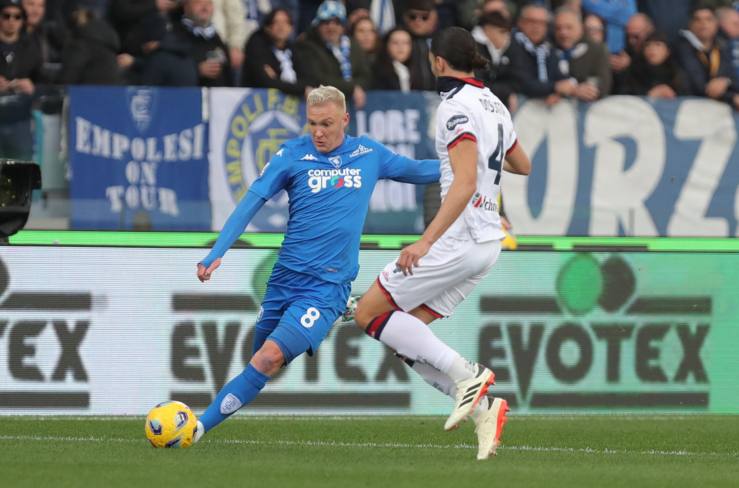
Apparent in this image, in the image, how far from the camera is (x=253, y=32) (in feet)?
49.7

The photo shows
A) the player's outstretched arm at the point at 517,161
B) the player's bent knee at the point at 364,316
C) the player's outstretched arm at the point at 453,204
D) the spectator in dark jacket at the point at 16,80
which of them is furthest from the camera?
the spectator in dark jacket at the point at 16,80

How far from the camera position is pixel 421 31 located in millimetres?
16000

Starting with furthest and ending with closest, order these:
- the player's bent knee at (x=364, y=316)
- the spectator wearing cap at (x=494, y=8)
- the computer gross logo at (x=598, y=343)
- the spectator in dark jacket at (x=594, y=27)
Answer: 1. the spectator in dark jacket at (x=594, y=27)
2. the spectator wearing cap at (x=494, y=8)
3. the computer gross logo at (x=598, y=343)
4. the player's bent knee at (x=364, y=316)

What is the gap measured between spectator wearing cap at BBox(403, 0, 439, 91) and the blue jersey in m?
6.60

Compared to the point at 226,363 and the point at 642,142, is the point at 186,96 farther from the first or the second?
the point at 642,142

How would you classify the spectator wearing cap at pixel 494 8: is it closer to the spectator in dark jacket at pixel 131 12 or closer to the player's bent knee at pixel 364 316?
the spectator in dark jacket at pixel 131 12

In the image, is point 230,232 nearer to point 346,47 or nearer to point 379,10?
point 346,47

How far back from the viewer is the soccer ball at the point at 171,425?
8836 mm

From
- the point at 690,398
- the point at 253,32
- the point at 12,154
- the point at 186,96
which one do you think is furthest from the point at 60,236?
the point at 690,398

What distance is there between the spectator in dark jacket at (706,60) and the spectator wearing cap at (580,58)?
1.05m

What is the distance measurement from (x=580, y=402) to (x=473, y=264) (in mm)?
4466

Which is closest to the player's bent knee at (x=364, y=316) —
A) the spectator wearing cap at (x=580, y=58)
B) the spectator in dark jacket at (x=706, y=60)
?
the spectator wearing cap at (x=580, y=58)

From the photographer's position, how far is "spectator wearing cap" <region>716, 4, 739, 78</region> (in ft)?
56.7

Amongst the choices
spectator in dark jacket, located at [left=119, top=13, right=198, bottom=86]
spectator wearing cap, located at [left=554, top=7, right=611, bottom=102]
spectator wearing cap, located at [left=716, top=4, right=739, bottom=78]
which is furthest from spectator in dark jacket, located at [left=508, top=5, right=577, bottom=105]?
spectator in dark jacket, located at [left=119, top=13, right=198, bottom=86]
